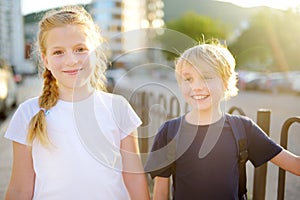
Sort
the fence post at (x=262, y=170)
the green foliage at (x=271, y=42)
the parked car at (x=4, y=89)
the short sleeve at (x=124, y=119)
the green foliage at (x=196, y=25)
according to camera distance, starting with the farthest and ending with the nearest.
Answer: the green foliage at (x=196, y=25), the green foliage at (x=271, y=42), the parked car at (x=4, y=89), the fence post at (x=262, y=170), the short sleeve at (x=124, y=119)

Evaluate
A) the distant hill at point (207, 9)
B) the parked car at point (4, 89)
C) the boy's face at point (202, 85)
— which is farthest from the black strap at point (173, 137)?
the distant hill at point (207, 9)

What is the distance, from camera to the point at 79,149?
1.89 m

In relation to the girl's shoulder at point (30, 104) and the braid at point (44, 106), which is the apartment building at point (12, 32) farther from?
the girl's shoulder at point (30, 104)

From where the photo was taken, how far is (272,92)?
21.2 m

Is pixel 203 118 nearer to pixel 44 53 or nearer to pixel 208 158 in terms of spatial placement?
pixel 208 158

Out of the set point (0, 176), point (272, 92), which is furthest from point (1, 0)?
point (0, 176)

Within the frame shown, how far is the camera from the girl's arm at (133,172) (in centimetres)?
199

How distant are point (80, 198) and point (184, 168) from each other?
51cm

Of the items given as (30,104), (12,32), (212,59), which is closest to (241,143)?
(212,59)

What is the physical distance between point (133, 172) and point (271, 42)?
36.4 meters

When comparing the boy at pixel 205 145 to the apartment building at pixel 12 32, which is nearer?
the boy at pixel 205 145

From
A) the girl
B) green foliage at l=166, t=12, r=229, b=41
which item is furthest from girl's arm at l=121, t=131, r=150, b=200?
green foliage at l=166, t=12, r=229, b=41

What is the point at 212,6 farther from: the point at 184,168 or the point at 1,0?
the point at 184,168

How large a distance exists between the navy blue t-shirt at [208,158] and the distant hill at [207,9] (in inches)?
3213
